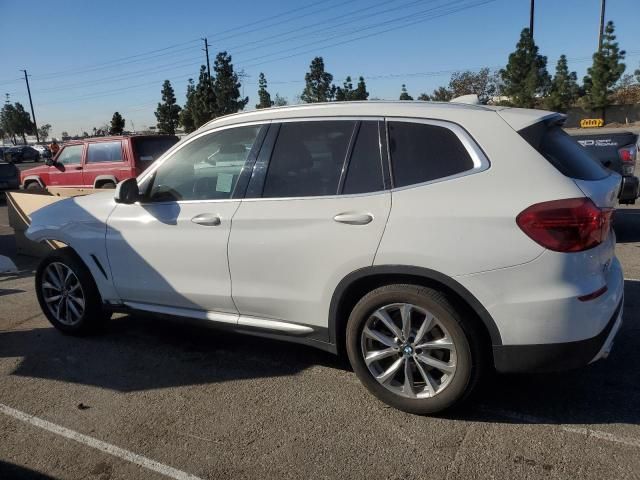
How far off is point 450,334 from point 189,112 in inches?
2393

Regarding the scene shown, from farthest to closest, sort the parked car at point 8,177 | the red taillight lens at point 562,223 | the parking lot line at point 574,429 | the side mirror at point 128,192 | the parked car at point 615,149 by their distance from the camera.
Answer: the parked car at point 8,177 → the parked car at point 615,149 → the side mirror at point 128,192 → the parking lot line at point 574,429 → the red taillight lens at point 562,223

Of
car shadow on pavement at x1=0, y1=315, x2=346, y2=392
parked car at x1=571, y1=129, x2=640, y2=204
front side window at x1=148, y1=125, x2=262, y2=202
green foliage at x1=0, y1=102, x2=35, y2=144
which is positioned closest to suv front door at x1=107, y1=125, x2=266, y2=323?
front side window at x1=148, y1=125, x2=262, y2=202

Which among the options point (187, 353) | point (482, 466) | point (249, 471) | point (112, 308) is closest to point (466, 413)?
point (482, 466)

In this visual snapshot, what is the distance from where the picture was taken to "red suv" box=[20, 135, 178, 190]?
11703 mm

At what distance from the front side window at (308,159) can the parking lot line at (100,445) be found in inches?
67.0

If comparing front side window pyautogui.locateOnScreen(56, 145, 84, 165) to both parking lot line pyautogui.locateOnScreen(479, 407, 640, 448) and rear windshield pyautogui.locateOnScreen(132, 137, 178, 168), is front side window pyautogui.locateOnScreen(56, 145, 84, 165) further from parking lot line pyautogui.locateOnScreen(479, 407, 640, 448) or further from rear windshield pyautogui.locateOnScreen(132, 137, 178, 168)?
parking lot line pyautogui.locateOnScreen(479, 407, 640, 448)

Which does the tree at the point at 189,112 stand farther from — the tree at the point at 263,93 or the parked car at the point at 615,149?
the parked car at the point at 615,149

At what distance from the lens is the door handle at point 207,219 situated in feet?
12.1

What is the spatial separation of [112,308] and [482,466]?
3106 millimetres

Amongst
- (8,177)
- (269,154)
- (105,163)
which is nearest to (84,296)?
(269,154)

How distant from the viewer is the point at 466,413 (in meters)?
3.26

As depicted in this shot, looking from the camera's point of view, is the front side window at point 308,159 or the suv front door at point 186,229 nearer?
the front side window at point 308,159

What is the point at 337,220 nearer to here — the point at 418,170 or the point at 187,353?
the point at 418,170

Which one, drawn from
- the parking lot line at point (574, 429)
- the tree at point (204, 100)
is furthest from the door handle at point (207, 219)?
the tree at point (204, 100)
